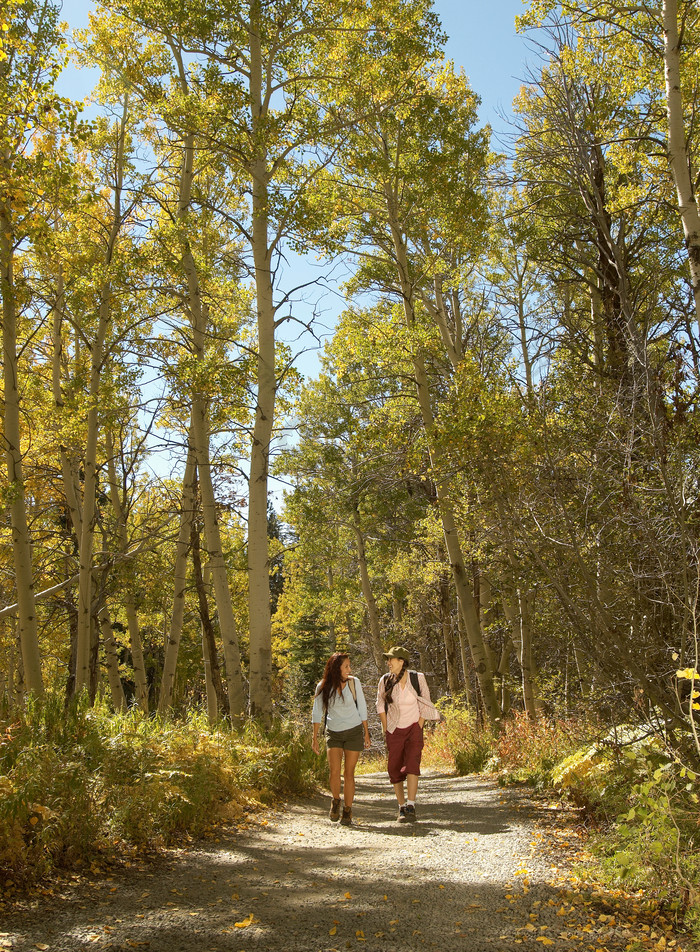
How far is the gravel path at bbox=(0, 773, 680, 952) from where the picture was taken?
3.57m

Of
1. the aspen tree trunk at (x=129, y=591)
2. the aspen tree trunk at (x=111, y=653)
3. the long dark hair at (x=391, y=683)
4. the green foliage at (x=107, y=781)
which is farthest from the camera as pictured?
the aspen tree trunk at (x=111, y=653)

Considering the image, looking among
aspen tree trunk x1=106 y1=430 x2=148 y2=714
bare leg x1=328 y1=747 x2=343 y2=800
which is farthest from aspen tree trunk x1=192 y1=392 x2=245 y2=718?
aspen tree trunk x1=106 y1=430 x2=148 y2=714

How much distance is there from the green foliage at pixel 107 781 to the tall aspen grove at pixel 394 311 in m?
0.63

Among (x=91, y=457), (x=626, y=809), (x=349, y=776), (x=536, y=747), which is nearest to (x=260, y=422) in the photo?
(x=91, y=457)

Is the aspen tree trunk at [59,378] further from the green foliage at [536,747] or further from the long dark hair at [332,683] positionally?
the green foliage at [536,747]

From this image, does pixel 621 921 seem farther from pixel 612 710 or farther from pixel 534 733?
pixel 534 733

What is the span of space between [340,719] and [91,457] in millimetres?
6244

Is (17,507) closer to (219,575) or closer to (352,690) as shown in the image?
(219,575)

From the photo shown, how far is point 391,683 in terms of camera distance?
23.2ft

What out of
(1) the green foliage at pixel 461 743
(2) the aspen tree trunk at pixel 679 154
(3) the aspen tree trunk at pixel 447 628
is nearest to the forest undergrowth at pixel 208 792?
(1) the green foliage at pixel 461 743

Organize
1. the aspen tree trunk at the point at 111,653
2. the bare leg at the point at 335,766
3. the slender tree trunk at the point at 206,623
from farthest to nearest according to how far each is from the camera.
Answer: the aspen tree trunk at the point at 111,653
the slender tree trunk at the point at 206,623
the bare leg at the point at 335,766

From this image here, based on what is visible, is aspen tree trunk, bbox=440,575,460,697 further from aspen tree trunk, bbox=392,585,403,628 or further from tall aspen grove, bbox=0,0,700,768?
tall aspen grove, bbox=0,0,700,768

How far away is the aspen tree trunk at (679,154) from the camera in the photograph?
5.89m

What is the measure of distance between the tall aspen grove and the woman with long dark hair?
1862 millimetres
